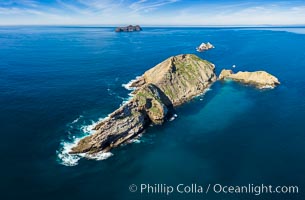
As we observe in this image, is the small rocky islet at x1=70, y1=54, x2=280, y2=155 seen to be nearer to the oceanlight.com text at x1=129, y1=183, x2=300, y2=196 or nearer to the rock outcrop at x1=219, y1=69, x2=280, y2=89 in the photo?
the rock outcrop at x1=219, y1=69, x2=280, y2=89

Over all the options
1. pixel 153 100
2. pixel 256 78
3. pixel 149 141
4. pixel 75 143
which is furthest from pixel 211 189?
pixel 256 78

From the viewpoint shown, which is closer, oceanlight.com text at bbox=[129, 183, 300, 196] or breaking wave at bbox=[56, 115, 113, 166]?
oceanlight.com text at bbox=[129, 183, 300, 196]

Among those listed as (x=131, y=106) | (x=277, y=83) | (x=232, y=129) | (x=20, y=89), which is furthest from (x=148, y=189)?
(x=277, y=83)

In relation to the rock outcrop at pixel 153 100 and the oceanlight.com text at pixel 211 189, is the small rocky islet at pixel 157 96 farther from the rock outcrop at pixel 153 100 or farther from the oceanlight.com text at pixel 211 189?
the oceanlight.com text at pixel 211 189

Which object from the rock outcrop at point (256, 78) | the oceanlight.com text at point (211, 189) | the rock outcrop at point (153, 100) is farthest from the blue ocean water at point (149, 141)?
the rock outcrop at point (256, 78)

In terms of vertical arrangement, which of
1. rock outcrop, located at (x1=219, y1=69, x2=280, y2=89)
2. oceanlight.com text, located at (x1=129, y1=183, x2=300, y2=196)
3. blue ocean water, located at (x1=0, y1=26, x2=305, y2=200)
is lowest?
oceanlight.com text, located at (x1=129, y1=183, x2=300, y2=196)

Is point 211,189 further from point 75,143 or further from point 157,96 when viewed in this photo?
point 157,96

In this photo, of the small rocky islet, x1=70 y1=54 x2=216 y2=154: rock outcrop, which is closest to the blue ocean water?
the small rocky islet
